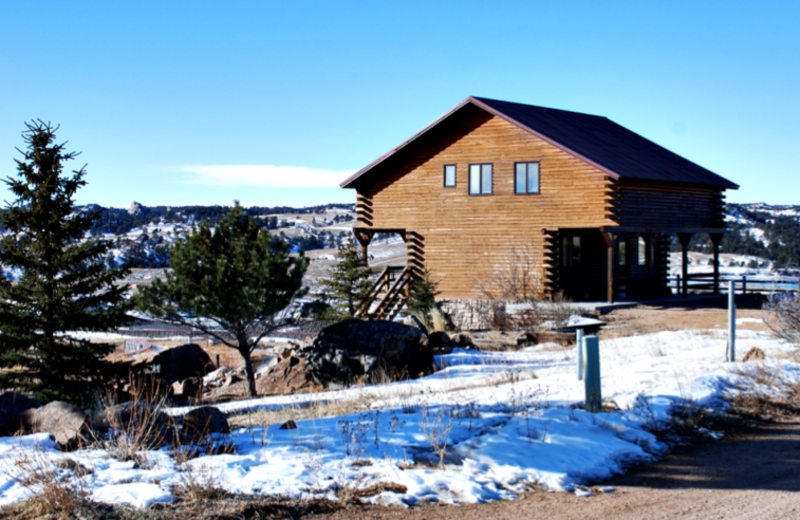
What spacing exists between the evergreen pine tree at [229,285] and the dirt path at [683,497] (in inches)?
435

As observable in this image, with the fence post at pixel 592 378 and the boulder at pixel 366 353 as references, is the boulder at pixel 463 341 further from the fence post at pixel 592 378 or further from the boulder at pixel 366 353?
the fence post at pixel 592 378

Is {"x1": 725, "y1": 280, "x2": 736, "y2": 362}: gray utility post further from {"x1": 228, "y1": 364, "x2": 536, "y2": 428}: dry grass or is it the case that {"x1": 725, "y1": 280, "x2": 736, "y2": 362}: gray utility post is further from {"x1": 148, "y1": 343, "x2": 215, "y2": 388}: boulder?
{"x1": 148, "y1": 343, "x2": 215, "y2": 388}: boulder

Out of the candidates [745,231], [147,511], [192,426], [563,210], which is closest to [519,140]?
[563,210]

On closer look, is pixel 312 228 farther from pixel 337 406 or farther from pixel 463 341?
pixel 337 406

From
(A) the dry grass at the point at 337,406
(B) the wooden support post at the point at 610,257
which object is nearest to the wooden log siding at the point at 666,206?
(B) the wooden support post at the point at 610,257

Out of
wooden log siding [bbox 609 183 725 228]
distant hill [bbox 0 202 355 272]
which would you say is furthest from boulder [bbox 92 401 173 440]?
distant hill [bbox 0 202 355 272]

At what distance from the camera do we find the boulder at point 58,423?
22.5 feet

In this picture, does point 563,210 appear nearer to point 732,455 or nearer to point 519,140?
point 519,140

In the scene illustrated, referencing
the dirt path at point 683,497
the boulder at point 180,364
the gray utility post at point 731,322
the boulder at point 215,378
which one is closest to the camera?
the dirt path at point 683,497

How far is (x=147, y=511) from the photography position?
210 inches

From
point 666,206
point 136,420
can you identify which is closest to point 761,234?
point 666,206

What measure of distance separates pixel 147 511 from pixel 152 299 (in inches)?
481

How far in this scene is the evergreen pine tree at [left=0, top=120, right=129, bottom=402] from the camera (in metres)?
17.4

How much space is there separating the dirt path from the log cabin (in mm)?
18255
